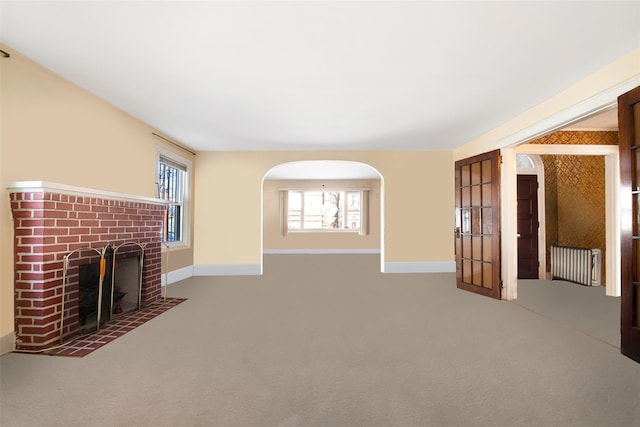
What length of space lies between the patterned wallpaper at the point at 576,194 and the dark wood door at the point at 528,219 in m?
0.26

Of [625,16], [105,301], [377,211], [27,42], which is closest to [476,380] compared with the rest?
[625,16]

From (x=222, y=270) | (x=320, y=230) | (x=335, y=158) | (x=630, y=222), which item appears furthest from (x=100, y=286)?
(x=320, y=230)

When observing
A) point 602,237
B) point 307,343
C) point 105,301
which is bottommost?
point 307,343

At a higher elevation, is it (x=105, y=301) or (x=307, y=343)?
(x=105, y=301)

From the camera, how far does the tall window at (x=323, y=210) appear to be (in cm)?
1041

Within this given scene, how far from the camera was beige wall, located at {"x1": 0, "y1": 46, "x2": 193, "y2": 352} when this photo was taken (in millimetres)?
2311

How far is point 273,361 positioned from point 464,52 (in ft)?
9.22

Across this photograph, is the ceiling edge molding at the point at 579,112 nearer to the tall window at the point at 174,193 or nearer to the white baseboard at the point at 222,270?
the white baseboard at the point at 222,270

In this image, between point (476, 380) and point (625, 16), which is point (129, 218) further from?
point (625, 16)

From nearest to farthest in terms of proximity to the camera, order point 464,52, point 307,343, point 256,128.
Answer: point 464,52 → point 307,343 → point 256,128

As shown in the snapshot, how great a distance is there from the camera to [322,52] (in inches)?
94.0

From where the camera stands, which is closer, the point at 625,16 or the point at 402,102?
the point at 625,16

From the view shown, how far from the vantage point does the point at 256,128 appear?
4.38m

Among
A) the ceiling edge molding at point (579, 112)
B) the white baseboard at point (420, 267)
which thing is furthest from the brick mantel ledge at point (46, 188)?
the white baseboard at point (420, 267)
